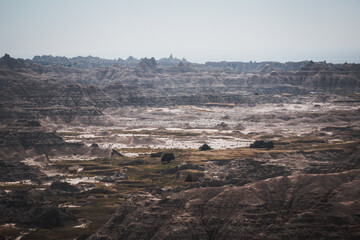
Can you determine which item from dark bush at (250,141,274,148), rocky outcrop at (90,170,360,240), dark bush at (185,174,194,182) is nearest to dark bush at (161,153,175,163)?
dark bush at (185,174,194,182)

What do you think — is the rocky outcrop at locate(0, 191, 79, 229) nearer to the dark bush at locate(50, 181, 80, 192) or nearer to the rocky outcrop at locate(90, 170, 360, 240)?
the rocky outcrop at locate(90, 170, 360, 240)

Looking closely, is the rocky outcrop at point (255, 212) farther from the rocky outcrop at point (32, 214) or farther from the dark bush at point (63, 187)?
the dark bush at point (63, 187)

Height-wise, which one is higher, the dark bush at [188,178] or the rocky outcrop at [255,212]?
the rocky outcrop at [255,212]

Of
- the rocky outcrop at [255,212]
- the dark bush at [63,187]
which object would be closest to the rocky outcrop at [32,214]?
the rocky outcrop at [255,212]

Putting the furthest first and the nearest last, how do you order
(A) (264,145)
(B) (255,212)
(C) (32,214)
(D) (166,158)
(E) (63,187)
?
(A) (264,145) < (D) (166,158) < (E) (63,187) < (C) (32,214) < (B) (255,212)

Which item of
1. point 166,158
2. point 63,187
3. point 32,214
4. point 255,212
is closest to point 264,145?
point 166,158

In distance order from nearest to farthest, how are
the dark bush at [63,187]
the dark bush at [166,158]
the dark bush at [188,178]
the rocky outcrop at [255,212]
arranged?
1. the rocky outcrop at [255,212]
2. the dark bush at [63,187]
3. the dark bush at [188,178]
4. the dark bush at [166,158]

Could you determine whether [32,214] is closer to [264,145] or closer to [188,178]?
[188,178]

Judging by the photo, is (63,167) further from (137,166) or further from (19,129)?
(19,129)
